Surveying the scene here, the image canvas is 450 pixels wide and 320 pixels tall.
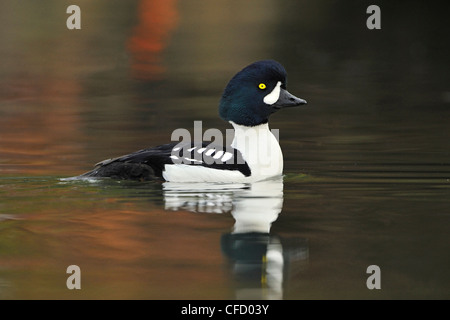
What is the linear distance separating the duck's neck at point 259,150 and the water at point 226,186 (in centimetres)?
17

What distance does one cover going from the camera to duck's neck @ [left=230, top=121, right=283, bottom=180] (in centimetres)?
896

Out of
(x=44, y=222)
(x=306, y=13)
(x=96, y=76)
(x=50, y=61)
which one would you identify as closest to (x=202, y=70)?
(x=96, y=76)

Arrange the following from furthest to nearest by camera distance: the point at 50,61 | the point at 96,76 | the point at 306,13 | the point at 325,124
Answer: the point at 306,13 → the point at 50,61 → the point at 96,76 → the point at 325,124

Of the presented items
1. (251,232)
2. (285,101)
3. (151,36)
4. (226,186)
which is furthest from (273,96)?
(151,36)

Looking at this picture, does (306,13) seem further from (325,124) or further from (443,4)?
(325,124)

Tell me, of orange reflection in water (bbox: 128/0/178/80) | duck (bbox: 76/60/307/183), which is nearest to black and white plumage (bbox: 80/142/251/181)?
duck (bbox: 76/60/307/183)

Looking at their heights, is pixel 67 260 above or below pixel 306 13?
below

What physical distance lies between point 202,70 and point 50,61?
4.06 metres

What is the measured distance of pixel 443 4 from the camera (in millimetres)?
30094

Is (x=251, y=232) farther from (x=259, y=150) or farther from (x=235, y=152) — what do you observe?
(x=259, y=150)

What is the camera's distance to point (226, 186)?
8805 mm

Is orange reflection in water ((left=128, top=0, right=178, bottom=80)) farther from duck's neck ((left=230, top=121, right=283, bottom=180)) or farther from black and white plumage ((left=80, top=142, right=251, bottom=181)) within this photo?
black and white plumage ((left=80, top=142, right=251, bottom=181))

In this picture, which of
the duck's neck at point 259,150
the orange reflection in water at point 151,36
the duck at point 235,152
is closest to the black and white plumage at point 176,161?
the duck at point 235,152

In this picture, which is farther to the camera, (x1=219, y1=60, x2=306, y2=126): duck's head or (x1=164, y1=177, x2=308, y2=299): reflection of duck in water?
(x1=219, y1=60, x2=306, y2=126): duck's head
